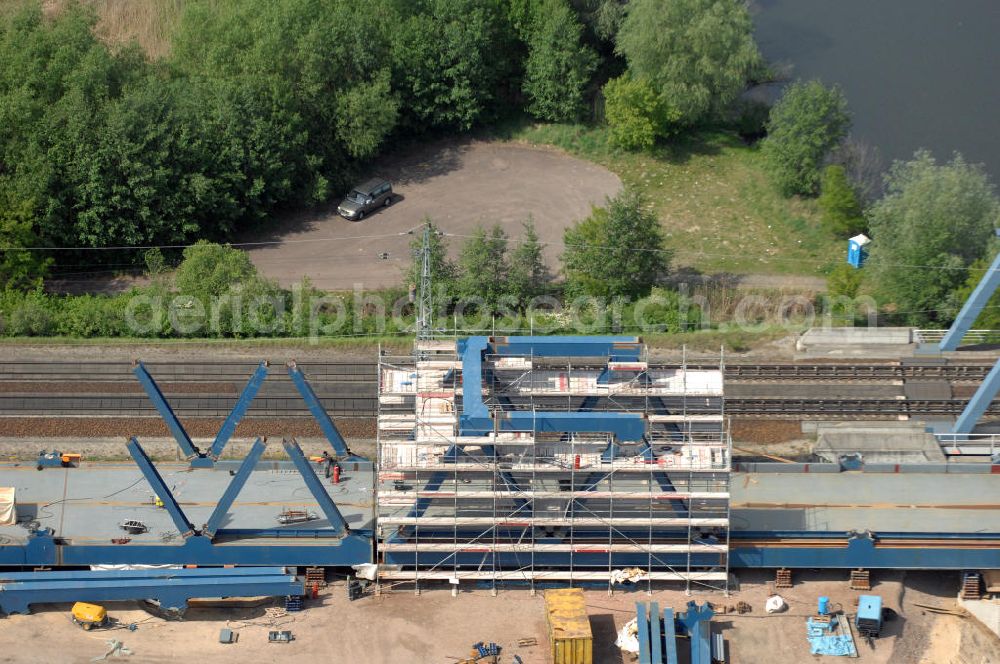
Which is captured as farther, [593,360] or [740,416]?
[740,416]

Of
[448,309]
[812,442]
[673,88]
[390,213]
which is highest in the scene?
[673,88]

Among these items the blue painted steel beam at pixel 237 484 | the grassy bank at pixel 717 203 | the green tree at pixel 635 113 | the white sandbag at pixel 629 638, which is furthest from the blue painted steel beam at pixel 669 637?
the green tree at pixel 635 113

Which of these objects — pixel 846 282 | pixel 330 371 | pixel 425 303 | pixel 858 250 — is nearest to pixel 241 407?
pixel 330 371

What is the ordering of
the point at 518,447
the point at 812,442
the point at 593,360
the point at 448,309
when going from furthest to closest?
1. the point at 448,309
2. the point at 812,442
3. the point at 593,360
4. the point at 518,447

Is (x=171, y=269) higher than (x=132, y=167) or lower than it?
lower

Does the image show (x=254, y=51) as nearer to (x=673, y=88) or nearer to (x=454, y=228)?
(x=454, y=228)

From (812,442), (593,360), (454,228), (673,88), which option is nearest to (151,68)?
(454,228)
